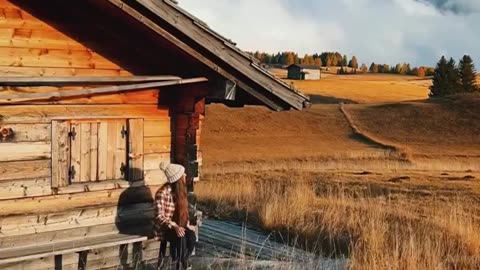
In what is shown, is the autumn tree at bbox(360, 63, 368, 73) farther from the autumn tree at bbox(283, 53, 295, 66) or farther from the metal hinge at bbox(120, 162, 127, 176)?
the metal hinge at bbox(120, 162, 127, 176)

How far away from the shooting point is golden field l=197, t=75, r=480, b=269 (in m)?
10.7

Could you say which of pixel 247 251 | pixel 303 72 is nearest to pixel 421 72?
pixel 303 72

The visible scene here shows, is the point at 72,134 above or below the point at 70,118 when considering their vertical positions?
below

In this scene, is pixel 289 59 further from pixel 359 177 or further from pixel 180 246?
pixel 180 246

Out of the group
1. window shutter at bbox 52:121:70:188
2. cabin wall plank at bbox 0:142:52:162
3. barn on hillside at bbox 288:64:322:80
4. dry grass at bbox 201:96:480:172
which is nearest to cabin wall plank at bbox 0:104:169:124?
window shutter at bbox 52:121:70:188

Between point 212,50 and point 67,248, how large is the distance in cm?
301

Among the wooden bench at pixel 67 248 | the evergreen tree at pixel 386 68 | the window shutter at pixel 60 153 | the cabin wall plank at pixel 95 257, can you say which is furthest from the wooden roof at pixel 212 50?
the evergreen tree at pixel 386 68

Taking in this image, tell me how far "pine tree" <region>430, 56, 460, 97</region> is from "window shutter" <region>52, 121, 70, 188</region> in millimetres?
74716

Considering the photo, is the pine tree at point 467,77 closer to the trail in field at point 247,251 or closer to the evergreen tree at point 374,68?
the trail in field at point 247,251

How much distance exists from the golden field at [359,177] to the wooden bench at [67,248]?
3.26 m

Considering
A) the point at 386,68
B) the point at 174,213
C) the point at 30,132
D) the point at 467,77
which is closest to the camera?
the point at 30,132

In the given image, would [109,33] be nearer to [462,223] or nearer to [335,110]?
[462,223]

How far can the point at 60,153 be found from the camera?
7805 mm

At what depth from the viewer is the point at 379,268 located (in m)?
8.13
